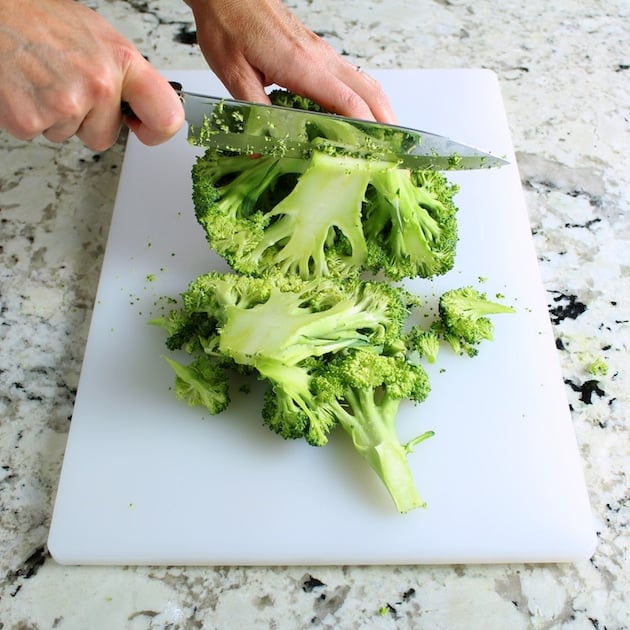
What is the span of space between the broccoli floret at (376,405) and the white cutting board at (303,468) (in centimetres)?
7

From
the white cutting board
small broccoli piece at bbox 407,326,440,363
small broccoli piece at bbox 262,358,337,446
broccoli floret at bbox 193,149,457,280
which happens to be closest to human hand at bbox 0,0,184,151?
broccoli floret at bbox 193,149,457,280

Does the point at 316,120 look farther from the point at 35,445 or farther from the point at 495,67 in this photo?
the point at 495,67

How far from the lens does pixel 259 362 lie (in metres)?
1.93

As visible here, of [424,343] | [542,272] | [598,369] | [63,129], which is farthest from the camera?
[542,272]

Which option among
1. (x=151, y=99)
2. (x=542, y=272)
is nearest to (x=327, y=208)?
(x=151, y=99)

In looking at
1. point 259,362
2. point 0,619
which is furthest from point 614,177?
point 0,619

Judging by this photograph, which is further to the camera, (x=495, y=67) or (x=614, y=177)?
(x=495, y=67)

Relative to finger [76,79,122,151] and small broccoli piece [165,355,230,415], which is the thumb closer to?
finger [76,79,122,151]

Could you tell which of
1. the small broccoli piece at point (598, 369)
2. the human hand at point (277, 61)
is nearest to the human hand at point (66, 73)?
the human hand at point (277, 61)

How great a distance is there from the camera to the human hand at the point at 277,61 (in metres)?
2.30

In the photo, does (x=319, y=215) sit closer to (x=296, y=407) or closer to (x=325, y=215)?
(x=325, y=215)

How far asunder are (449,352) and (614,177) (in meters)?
1.09

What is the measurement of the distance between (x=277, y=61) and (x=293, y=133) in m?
0.31

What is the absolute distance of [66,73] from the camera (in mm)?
1920
